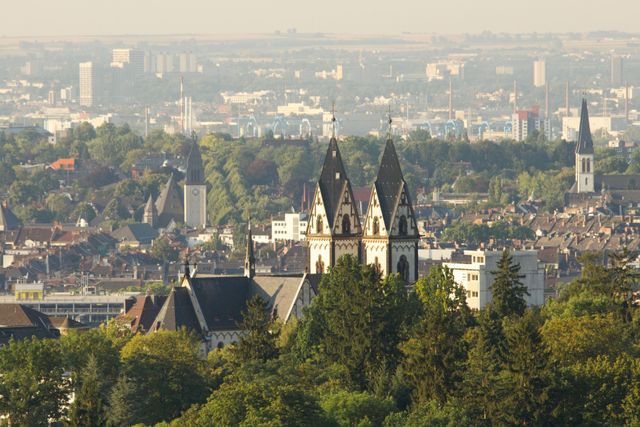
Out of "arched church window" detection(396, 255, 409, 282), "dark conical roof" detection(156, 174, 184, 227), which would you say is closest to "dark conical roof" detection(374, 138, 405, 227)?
"arched church window" detection(396, 255, 409, 282)

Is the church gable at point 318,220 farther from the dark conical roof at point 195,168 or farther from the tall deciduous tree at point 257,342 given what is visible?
the dark conical roof at point 195,168

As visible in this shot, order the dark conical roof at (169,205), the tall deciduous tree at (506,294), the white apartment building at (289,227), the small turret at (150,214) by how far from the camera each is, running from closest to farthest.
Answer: the tall deciduous tree at (506,294) → the white apartment building at (289,227) → the small turret at (150,214) → the dark conical roof at (169,205)

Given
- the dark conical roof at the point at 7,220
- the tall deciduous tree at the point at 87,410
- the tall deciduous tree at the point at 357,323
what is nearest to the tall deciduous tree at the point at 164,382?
the tall deciduous tree at the point at 357,323

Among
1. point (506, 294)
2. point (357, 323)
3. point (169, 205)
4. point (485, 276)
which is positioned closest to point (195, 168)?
point (169, 205)

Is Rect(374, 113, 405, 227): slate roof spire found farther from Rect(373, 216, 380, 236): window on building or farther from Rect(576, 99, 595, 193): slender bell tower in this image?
Rect(576, 99, 595, 193): slender bell tower

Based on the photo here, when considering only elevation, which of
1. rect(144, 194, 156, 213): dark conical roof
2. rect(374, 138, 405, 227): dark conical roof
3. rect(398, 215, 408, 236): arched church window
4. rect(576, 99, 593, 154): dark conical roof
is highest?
rect(576, 99, 593, 154): dark conical roof

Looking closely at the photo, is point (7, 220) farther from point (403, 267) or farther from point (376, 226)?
point (403, 267)
